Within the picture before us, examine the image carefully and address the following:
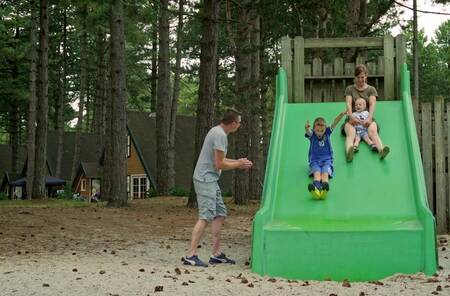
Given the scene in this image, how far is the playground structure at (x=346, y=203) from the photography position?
20.6 ft

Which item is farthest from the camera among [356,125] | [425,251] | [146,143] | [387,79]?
[146,143]

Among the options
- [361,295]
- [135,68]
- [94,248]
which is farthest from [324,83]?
[135,68]

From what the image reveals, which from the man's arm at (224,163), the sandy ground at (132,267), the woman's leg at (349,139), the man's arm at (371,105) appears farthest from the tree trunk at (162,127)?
the man's arm at (224,163)

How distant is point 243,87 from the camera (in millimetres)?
15578

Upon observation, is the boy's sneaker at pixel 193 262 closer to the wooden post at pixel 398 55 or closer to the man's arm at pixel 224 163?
the man's arm at pixel 224 163

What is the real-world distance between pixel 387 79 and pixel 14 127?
3013 centimetres

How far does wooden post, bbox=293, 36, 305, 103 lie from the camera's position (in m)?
10.9

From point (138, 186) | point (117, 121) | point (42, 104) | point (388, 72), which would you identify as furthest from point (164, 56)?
point (388, 72)

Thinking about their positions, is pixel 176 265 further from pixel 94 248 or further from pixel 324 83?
pixel 324 83

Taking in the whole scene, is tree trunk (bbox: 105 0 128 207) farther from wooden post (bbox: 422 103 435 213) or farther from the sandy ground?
wooden post (bbox: 422 103 435 213)

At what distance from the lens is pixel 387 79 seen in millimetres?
10930

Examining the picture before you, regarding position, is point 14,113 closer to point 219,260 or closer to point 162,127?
point 162,127

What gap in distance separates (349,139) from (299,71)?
9.02 ft

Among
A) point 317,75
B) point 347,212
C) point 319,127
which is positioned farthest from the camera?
point 317,75
